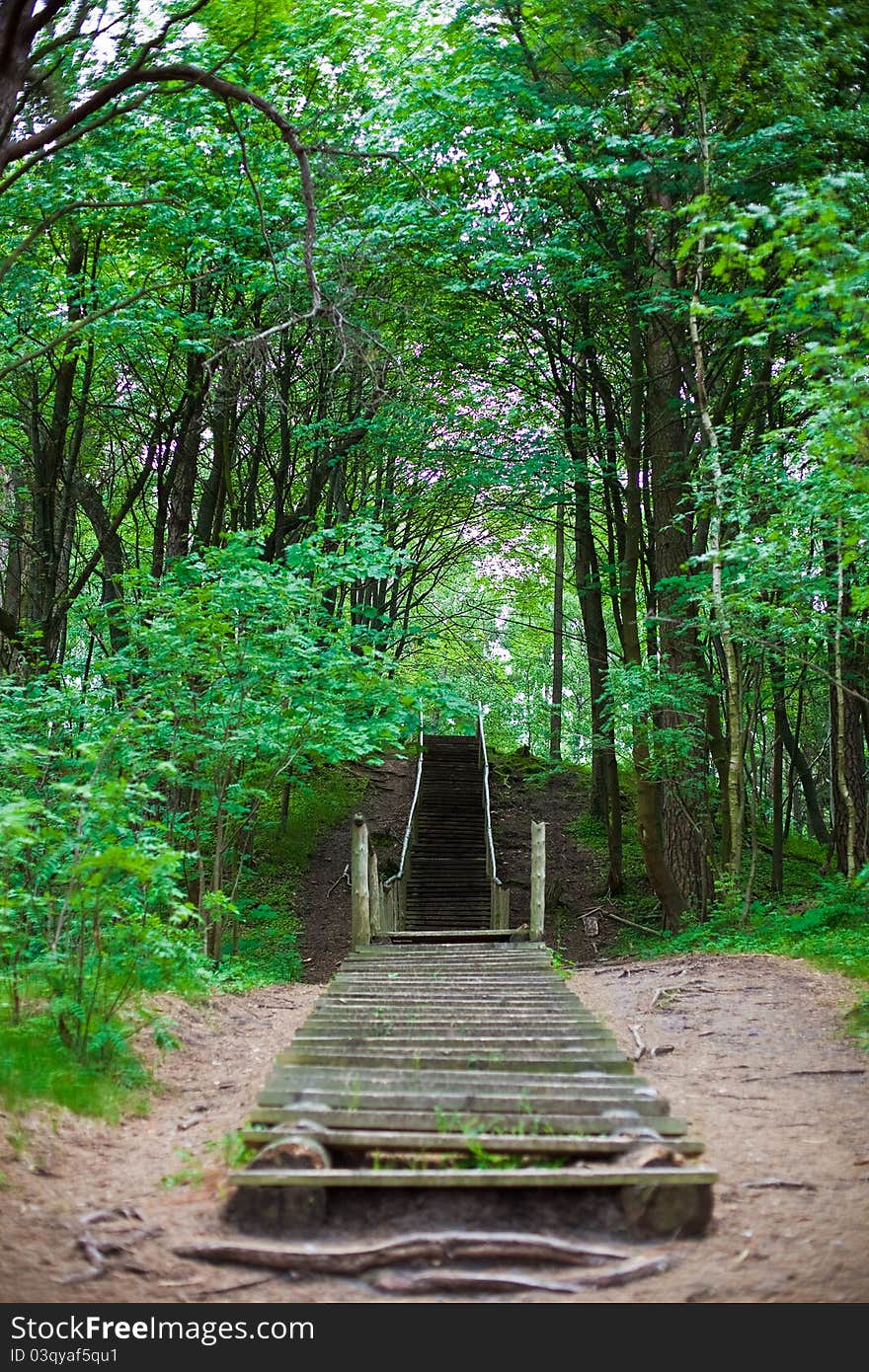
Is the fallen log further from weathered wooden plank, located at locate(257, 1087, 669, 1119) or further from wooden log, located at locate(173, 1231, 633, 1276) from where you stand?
weathered wooden plank, located at locate(257, 1087, 669, 1119)

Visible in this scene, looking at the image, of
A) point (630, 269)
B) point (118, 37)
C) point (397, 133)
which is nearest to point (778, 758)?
point (630, 269)

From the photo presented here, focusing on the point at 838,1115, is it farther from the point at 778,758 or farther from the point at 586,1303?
the point at 778,758

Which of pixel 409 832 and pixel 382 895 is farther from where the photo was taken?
pixel 409 832

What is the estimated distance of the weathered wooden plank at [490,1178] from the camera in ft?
10.7

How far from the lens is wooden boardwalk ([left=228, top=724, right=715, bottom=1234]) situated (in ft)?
10.8

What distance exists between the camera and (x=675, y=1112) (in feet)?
15.8

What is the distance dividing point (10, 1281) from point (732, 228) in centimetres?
501

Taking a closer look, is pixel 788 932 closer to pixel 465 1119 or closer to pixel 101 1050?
pixel 465 1119

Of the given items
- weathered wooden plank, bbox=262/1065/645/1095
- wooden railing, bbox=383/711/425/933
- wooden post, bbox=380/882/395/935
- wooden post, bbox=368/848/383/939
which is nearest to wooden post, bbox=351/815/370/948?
wooden post, bbox=368/848/383/939

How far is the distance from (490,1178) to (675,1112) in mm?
1862

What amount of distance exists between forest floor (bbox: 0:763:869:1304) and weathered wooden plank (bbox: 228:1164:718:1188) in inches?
6.2

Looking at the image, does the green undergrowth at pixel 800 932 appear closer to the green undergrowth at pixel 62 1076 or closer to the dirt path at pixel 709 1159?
the dirt path at pixel 709 1159

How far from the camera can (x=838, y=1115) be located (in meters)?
4.79

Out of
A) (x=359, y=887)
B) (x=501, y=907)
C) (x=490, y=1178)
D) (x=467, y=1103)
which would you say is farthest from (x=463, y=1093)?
(x=501, y=907)
